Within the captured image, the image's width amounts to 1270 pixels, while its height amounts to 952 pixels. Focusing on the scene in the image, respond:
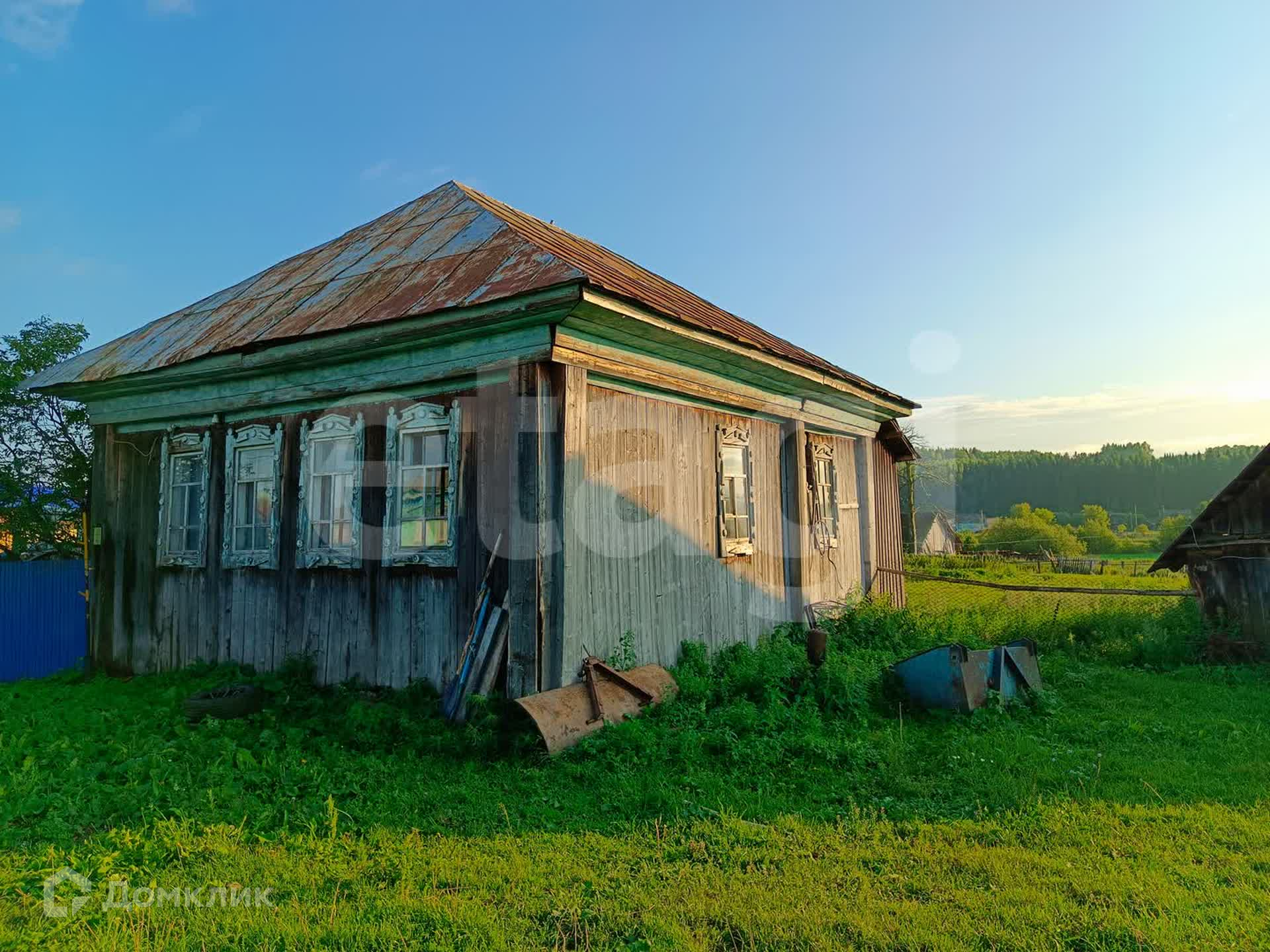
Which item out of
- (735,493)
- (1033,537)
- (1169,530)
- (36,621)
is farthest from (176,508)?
(1169,530)

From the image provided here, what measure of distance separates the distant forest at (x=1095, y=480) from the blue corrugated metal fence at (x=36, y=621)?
238 feet

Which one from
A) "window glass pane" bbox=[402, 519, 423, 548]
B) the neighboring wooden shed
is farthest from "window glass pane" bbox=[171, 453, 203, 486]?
the neighboring wooden shed

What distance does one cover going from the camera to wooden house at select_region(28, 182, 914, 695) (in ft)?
20.5

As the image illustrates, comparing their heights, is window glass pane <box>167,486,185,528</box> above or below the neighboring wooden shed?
above

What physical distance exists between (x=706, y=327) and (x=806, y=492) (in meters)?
3.83

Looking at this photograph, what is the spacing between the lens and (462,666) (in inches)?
243

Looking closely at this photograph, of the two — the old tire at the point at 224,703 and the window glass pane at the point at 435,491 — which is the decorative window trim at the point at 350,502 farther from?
the old tire at the point at 224,703

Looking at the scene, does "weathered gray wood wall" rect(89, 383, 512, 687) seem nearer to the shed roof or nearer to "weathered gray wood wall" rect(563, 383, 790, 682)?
"weathered gray wood wall" rect(563, 383, 790, 682)

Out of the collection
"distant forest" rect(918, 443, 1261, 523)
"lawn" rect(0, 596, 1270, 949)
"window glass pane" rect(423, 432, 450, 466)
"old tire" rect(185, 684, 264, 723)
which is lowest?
"lawn" rect(0, 596, 1270, 949)

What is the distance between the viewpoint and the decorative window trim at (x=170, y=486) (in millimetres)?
8586

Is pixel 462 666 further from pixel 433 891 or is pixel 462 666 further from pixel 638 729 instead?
pixel 433 891

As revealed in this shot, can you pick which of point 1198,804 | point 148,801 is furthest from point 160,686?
point 1198,804

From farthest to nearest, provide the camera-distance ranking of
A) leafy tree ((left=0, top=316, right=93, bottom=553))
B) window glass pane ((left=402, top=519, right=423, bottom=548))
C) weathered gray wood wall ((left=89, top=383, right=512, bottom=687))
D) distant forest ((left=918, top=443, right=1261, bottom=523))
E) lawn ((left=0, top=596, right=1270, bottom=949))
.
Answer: distant forest ((left=918, top=443, right=1261, bottom=523)) < leafy tree ((left=0, top=316, right=93, bottom=553)) < window glass pane ((left=402, top=519, right=423, bottom=548)) < weathered gray wood wall ((left=89, top=383, right=512, bottom=687)) < lawn ((left=0, top=596, right=1270, bottom=949))

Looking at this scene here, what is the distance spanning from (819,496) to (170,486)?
27.4ft
